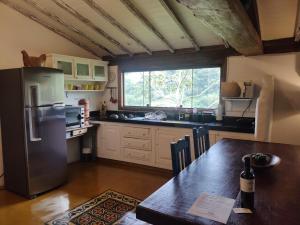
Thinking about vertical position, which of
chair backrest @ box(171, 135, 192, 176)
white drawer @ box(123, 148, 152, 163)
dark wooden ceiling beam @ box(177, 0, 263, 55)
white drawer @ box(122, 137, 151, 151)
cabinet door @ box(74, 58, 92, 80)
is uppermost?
dark wooden ceiling beam @ box(177, 0, 263, 55)

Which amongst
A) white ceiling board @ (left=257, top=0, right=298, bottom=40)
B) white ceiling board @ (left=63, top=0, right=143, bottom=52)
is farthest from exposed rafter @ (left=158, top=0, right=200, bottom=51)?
white ceiling board @ (left=63, top=0, right=143, bottom=52)

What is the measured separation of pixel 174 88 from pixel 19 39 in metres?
2.71

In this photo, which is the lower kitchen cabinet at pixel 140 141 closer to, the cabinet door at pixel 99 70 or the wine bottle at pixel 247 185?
the cabinet door at pixel 99 70

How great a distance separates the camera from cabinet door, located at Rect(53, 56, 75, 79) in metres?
3.73

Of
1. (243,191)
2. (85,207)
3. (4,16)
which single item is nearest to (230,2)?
(243,191)

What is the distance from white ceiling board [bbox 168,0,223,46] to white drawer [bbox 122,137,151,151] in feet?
6.22

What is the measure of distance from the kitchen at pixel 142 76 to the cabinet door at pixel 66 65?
2 cm

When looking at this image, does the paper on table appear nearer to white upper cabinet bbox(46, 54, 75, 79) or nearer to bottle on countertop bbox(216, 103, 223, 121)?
bottle on countertop bbox(216, 103, 223, 121)

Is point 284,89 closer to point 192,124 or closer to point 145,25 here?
point 192,124

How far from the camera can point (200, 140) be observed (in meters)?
2.43

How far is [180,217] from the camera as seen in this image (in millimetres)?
1123

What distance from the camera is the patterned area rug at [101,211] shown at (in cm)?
250

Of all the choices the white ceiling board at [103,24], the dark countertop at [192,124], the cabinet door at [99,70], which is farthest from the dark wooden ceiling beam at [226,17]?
Answer: the cabinet door at [99,70]

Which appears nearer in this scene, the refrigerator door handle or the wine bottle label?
the wine bottle label
